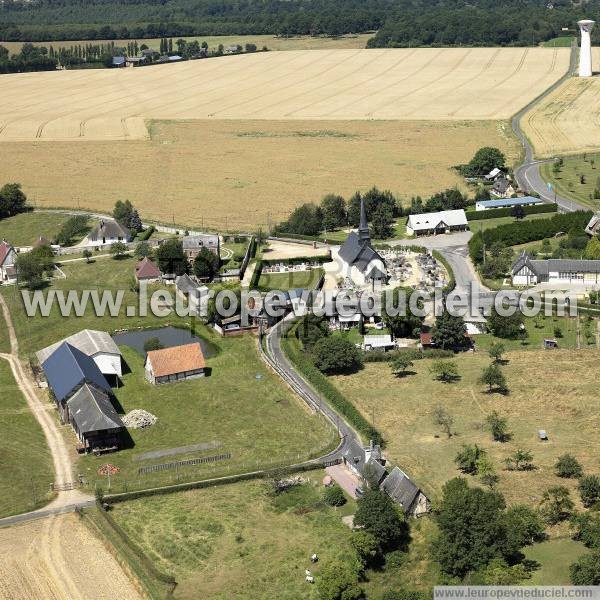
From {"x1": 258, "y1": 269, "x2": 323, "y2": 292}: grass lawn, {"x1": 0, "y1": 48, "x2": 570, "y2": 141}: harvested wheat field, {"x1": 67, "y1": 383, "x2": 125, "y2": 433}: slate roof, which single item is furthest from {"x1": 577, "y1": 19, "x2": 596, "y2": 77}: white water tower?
{"x1": 67, "y1": 383, "x2": 125, "y2": 433}: slate roof

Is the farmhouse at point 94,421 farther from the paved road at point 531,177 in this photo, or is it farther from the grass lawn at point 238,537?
the paved road at point 531,177

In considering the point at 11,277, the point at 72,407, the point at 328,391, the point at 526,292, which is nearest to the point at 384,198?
the point at 526,292

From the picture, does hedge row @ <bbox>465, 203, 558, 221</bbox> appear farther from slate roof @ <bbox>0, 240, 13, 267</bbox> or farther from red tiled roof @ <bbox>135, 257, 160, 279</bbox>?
slate roof @ <bbox>0, 240, 13, 267</bbox>

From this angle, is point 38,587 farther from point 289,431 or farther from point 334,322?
point 334,322

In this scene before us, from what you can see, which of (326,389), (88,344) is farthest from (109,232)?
(326,389)

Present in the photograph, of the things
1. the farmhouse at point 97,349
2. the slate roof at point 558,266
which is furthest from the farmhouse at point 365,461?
the slate roof at point 558,266

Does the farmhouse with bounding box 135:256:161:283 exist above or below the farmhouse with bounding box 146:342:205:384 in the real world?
above
